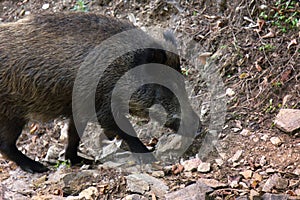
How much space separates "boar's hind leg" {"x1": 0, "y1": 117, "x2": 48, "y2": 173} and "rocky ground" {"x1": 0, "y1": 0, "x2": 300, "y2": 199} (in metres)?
0.11

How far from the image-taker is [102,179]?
14.5 ft

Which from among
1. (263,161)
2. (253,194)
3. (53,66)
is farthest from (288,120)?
(53,66)

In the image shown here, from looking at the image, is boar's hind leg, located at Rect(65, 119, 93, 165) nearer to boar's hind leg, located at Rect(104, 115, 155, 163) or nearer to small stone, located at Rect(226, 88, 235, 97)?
boar's hind leg, located at Rect(104, 115, 155, 163)

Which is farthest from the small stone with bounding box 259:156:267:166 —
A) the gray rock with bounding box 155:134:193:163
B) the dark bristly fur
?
the dark bristly fur

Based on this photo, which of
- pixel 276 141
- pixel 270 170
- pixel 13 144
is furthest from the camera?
pixel 13 144

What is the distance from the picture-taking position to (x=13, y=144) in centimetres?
524

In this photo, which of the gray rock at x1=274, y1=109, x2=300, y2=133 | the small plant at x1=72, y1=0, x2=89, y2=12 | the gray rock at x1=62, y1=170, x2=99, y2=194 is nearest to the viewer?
the gray rock at x1=62, y1=170, x2=99, y2=194

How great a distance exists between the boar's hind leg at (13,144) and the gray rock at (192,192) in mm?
1819

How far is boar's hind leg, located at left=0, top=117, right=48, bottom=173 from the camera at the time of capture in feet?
16.7

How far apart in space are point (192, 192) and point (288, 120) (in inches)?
49.0

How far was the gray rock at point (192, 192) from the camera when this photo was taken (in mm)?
3880

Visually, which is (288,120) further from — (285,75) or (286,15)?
(286,15)

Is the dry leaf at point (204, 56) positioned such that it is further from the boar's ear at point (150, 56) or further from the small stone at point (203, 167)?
the small stone at point (203, 167)

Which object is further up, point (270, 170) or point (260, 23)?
point (260, 23)
